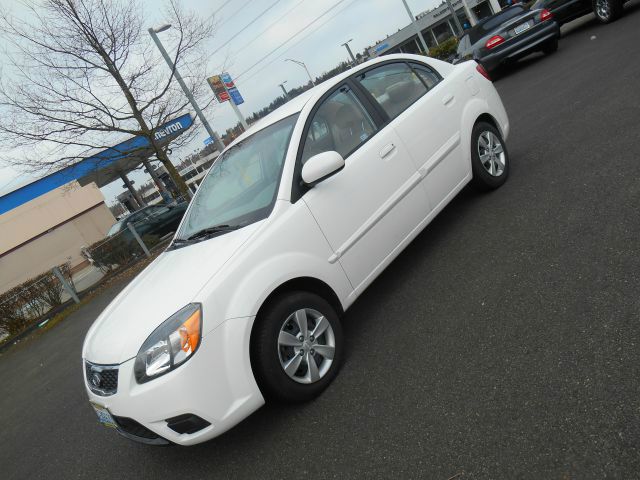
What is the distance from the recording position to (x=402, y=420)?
2.46 meters

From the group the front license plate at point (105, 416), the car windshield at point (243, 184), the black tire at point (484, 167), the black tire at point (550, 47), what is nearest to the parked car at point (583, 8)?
the black tire at point (550, 47)

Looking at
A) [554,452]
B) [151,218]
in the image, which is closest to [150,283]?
[554,452]

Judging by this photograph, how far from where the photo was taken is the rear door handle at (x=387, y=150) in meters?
3.55

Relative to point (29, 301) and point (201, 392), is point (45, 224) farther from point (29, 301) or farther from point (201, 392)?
point (201, 392)

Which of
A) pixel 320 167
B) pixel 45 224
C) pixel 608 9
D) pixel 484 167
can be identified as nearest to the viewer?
pixel 320 167

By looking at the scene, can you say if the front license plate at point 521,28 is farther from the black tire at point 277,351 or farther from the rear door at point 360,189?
the black tire at point 277,351

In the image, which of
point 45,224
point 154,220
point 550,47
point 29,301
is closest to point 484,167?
point 550,47

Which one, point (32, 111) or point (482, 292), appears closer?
point (482, 292)

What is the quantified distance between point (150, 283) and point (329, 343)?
128cm

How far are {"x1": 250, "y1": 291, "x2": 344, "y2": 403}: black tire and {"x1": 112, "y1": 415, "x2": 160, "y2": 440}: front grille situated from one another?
0.64 meters

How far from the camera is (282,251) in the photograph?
2822 mm

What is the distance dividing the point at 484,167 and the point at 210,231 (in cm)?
280

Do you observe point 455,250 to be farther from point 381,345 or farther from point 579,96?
point 579,96

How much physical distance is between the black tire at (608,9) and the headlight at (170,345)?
11389 millimetres
